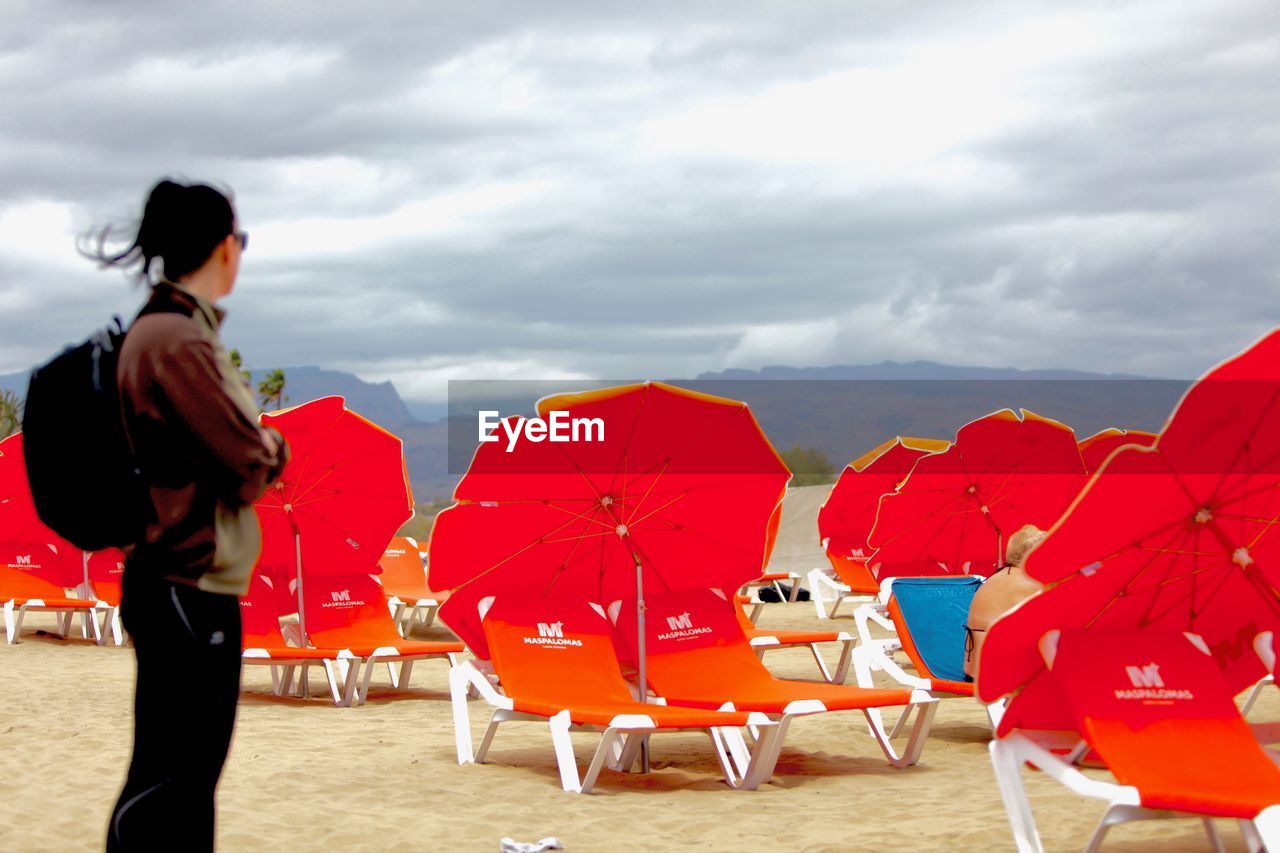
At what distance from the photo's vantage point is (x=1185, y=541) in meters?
4.37

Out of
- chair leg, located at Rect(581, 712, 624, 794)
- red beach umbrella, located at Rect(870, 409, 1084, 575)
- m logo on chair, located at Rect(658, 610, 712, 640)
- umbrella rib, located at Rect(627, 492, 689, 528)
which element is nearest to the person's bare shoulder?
m logo on chair, located at Rect(658, 610, 712, 640)

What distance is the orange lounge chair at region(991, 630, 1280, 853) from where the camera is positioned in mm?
4090

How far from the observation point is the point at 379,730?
832 cm

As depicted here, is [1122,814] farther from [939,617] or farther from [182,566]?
[939,617]

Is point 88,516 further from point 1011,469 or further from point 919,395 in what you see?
point 919,395

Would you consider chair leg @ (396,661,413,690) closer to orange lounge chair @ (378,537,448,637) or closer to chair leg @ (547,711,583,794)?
orange lounge chair @ (378,537,448,637)

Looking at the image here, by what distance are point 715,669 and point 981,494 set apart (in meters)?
4.74

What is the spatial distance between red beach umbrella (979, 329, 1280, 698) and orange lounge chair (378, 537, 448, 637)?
411 inches

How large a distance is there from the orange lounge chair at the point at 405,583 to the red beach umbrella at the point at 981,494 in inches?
204

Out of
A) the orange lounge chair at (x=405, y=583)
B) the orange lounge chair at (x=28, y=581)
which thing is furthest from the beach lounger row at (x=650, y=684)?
the orange lounge chair at (x=28, y=581)

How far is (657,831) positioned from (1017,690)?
162 cm

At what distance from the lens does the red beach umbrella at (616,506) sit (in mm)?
6809

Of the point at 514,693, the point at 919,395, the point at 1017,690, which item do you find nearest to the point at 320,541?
the point at 514,693

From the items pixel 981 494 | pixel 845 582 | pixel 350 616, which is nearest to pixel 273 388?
pixel 845 582
